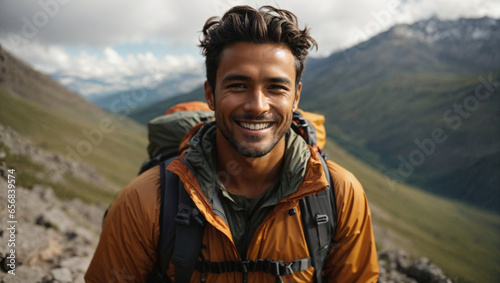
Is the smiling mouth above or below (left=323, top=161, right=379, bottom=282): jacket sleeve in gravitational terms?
above

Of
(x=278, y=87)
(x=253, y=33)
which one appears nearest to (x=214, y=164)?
(x=278, y=87)

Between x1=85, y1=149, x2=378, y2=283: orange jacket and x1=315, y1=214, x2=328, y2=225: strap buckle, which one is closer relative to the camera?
x1=85, y1=149, x2=378, y2=283: orange jacket

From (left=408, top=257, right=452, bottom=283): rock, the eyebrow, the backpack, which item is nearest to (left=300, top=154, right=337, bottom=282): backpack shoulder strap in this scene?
the backpack

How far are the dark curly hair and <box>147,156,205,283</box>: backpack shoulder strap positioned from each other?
1.80 m

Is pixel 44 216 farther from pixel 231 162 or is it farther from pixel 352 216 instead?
pixel 352 216

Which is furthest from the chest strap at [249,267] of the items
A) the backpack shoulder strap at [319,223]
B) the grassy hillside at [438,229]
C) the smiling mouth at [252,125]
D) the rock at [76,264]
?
the grassy hillside at [438,229]

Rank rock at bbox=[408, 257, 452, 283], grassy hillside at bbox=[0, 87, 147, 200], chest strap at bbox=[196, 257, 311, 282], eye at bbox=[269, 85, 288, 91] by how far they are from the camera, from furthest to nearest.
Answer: grassy hillside at bbox=[0, 87, 147, 200], rock at bbox=[408, 257, 452, 283], eye at bbox=[269, 85, 288, 91], chest strap at bbox=[196, 257, 311, 282]

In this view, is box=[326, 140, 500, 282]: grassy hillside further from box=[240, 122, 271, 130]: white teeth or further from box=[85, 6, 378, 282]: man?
box=[240, 122, 271, 130]: white teeth

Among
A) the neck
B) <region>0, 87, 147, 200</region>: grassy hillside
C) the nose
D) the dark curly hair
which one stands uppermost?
the dark curly hair

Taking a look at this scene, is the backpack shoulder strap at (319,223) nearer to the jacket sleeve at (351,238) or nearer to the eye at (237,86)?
the jacket sleeve at (351,238)

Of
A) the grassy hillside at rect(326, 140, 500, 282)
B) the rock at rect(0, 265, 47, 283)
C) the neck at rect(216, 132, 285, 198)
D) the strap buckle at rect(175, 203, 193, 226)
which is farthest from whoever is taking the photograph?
the grassy hillside at rect(326, 140, 500, 282)

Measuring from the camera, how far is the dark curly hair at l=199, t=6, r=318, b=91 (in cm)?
449

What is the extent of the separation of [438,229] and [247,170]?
14646cm

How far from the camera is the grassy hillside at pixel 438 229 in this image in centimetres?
9256
